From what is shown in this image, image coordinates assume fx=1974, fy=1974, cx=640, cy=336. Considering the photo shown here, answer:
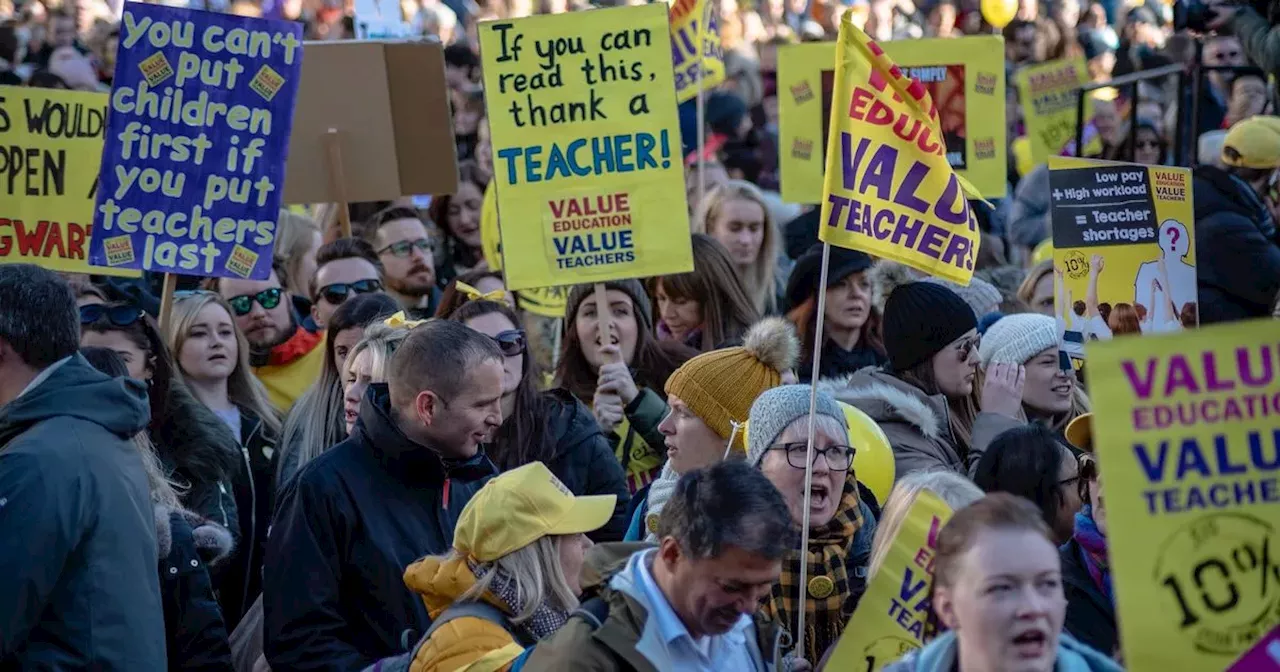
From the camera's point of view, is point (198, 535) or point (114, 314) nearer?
point (198, 535)

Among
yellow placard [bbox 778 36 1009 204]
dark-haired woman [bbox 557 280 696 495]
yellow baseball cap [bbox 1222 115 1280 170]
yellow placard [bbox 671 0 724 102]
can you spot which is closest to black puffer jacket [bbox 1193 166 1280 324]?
yellow baseball cap [bbox 1222 115 1280 170]

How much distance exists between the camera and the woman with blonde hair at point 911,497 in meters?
4.65

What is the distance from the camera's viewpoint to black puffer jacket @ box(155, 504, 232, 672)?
220 inches

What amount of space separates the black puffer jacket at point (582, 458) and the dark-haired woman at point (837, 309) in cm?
160

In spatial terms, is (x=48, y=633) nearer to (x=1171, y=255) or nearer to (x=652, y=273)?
(x=652, y=273)

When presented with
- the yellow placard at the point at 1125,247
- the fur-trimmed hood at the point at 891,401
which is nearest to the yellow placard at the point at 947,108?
the yellow placard at the point at 1125,247

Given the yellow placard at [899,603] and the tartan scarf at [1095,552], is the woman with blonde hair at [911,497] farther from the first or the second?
the tartan scarf at [1095,552]

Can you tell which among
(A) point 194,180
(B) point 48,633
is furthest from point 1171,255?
(B) point 48,633

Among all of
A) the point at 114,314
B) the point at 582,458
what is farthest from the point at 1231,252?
the point at 114,314

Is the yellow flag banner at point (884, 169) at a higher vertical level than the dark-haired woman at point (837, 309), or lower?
higher

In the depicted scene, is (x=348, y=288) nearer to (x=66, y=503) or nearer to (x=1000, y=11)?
(x=66, y=503)

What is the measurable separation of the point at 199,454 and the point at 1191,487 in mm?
4076

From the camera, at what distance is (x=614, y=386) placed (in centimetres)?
750

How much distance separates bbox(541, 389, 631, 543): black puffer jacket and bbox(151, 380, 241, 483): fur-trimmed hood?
3.65 feet
